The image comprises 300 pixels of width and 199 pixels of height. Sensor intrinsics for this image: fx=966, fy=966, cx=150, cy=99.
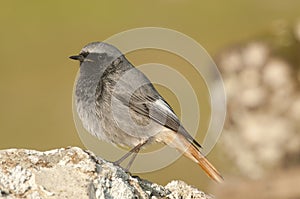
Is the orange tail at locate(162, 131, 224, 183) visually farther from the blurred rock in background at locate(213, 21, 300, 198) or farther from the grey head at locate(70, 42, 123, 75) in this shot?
the grey head at locate(70, 42, 123, 75)

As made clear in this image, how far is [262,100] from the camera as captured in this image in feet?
23.5

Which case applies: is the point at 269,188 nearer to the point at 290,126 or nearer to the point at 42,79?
the point at 290,126

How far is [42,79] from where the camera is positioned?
24.0m

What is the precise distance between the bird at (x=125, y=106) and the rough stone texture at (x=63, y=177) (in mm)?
2012

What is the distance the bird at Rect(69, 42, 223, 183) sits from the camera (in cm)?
782

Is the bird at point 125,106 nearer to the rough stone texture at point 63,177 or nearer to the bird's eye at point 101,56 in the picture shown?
the bird's eye at point 101,56

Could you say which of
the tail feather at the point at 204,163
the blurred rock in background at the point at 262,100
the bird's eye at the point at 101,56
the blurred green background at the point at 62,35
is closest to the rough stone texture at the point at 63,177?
the blurred rock in background at the point at 262,100

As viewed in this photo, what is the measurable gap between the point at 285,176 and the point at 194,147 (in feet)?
10.6

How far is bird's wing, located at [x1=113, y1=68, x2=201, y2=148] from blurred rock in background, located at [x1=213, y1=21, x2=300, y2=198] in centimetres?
48

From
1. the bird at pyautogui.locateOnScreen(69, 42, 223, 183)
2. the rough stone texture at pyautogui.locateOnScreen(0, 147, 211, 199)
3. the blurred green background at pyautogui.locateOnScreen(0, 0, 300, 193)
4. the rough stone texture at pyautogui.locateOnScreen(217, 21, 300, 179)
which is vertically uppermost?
the blurred green background at pyautogui.locateOnScreen(0, 0, 300, 193)

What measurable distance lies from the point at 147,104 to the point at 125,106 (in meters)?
0.19

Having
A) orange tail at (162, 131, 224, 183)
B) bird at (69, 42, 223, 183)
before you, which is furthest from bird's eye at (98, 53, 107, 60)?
orange tail at (162, 131, 224, 183)

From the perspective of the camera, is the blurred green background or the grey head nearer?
the grey head

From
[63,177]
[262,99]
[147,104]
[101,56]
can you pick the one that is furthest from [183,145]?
[63,177]
